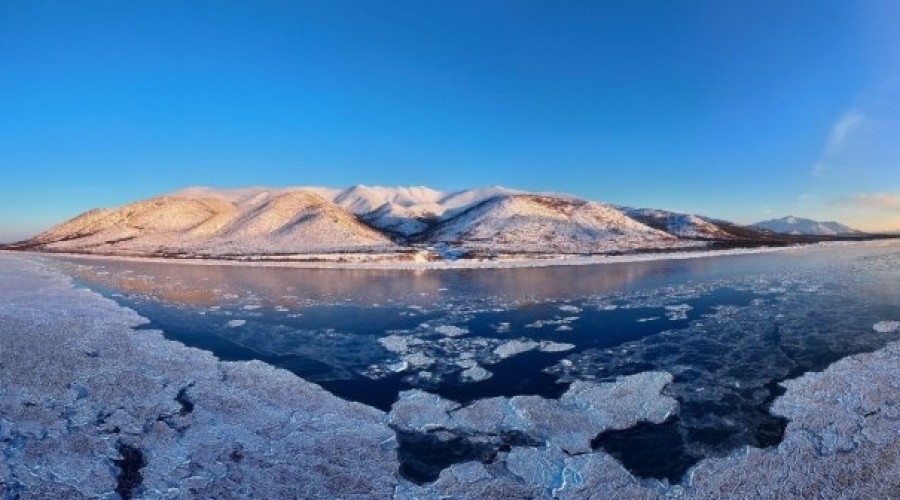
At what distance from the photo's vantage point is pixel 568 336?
14.6 metres

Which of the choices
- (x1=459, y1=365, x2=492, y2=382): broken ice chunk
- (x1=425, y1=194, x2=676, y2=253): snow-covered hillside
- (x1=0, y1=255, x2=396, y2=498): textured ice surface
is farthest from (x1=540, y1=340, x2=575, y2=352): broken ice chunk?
(x1=425, y1=194, x2=676, y2=253): snow-covered hillside

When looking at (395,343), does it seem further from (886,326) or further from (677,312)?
(886,326)

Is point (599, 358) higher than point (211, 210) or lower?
lower

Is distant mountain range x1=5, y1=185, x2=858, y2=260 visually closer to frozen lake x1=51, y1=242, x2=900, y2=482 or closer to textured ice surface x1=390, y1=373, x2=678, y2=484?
frozen lake x1=51, y1=242, x2=900, y2=482

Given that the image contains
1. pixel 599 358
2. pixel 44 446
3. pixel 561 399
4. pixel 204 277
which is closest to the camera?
pixel 44 446

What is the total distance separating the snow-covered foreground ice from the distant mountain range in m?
37.6

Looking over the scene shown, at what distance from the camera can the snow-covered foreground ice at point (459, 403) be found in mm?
6535

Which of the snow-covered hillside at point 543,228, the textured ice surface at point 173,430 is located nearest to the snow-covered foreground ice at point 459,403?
the textured ice surface at point 173,430

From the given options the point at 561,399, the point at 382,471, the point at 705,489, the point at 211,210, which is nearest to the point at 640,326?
the point at 561,399

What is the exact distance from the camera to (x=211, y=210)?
11212 centimetres

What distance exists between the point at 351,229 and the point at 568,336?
71.2 metres

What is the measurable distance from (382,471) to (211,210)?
118 m

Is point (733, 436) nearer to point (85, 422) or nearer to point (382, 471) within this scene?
point (382, 471)

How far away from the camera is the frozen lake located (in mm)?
8578
